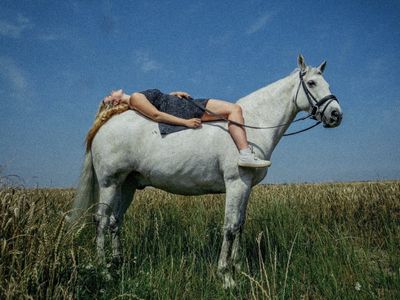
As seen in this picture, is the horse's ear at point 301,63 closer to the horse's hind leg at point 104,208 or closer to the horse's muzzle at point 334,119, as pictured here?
→ the horse's muzzle at point 334,119

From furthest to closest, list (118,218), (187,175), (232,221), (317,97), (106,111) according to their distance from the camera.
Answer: (106,111), (118,218), (317,97), (187,175), (232,221)

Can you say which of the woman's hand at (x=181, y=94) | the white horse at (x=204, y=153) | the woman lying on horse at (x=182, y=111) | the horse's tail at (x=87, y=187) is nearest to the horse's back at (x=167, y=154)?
the white horse at (x=204, y=153)

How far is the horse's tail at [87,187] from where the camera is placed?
4.91 m

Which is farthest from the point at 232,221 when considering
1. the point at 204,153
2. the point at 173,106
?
the point at 173,106

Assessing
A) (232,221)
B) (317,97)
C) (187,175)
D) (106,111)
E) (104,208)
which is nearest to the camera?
(232,221)

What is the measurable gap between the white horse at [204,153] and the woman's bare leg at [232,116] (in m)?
0.10

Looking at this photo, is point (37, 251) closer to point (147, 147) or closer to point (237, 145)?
point (147, 147)

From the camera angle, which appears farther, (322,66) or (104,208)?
(322,66)

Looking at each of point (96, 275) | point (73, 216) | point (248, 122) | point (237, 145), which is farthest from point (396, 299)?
point (73, 216)

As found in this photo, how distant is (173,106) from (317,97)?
2065mm

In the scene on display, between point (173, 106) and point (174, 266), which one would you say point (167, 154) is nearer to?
point (173, 106)

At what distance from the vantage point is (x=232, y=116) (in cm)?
443

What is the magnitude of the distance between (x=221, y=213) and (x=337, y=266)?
3635 mm

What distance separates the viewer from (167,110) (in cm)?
470
